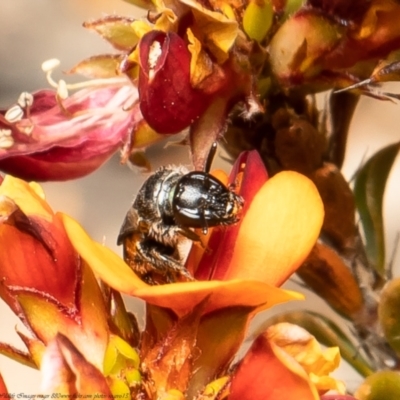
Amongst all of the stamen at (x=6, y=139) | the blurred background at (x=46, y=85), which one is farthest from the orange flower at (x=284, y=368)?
the blurred background at (x=46, y=85)

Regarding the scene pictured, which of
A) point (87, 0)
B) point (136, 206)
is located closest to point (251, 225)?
point (136, 206)

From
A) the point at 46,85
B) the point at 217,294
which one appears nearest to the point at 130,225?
the point at 217,294

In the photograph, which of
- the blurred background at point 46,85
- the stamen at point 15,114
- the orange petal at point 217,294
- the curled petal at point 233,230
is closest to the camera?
the orange petal at point 217,294

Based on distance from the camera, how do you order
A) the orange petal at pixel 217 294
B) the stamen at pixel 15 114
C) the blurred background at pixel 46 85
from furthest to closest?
the blurred background at pixel 46 85, the stamen at pixel 15 114, the orange petal at pixel 217 294

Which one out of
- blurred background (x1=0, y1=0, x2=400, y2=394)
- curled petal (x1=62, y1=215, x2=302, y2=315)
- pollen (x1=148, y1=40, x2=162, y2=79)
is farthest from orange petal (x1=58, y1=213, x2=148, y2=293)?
blurred background (x1=0, y1=0, x2=400, y2=394)

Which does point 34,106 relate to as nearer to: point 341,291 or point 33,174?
point 33,174

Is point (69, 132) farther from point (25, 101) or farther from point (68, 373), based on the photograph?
point (68, 373)

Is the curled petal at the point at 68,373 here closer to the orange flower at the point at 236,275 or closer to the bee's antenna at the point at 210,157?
the orange flower at the point at 236,275
